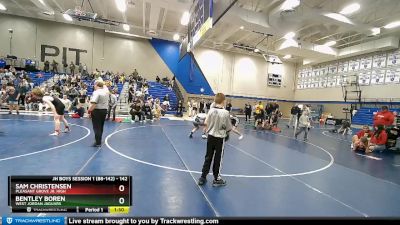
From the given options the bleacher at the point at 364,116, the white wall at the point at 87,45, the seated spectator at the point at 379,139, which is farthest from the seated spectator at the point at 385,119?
the white wall at the point at 87,45

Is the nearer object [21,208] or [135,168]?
[21,208]

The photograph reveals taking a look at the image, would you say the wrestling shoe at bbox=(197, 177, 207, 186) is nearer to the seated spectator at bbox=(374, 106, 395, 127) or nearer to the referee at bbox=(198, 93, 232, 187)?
the referee at bbox=(198, 93, 232, 187)

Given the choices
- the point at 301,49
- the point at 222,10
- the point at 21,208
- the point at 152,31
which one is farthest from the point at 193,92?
the point at 21,208

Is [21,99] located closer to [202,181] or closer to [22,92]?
[22,92]

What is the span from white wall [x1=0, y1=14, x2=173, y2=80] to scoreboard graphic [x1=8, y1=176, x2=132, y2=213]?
28.4m

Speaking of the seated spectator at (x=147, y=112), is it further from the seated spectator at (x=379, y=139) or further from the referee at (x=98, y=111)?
the seated spectator at (x=379, y=139)

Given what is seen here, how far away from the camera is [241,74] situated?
31672 mm

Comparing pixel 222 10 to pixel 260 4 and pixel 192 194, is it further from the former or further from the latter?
pixel 260 4

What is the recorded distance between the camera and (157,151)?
6.64 meters

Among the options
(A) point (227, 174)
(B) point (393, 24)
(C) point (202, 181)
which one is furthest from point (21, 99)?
(B) point (393, 24)

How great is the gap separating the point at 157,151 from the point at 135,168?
1703 mm

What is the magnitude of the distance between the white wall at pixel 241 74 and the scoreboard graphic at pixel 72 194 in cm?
2940

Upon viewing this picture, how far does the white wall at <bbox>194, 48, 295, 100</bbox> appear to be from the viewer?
3027cm

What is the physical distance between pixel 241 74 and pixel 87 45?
1827 cm
